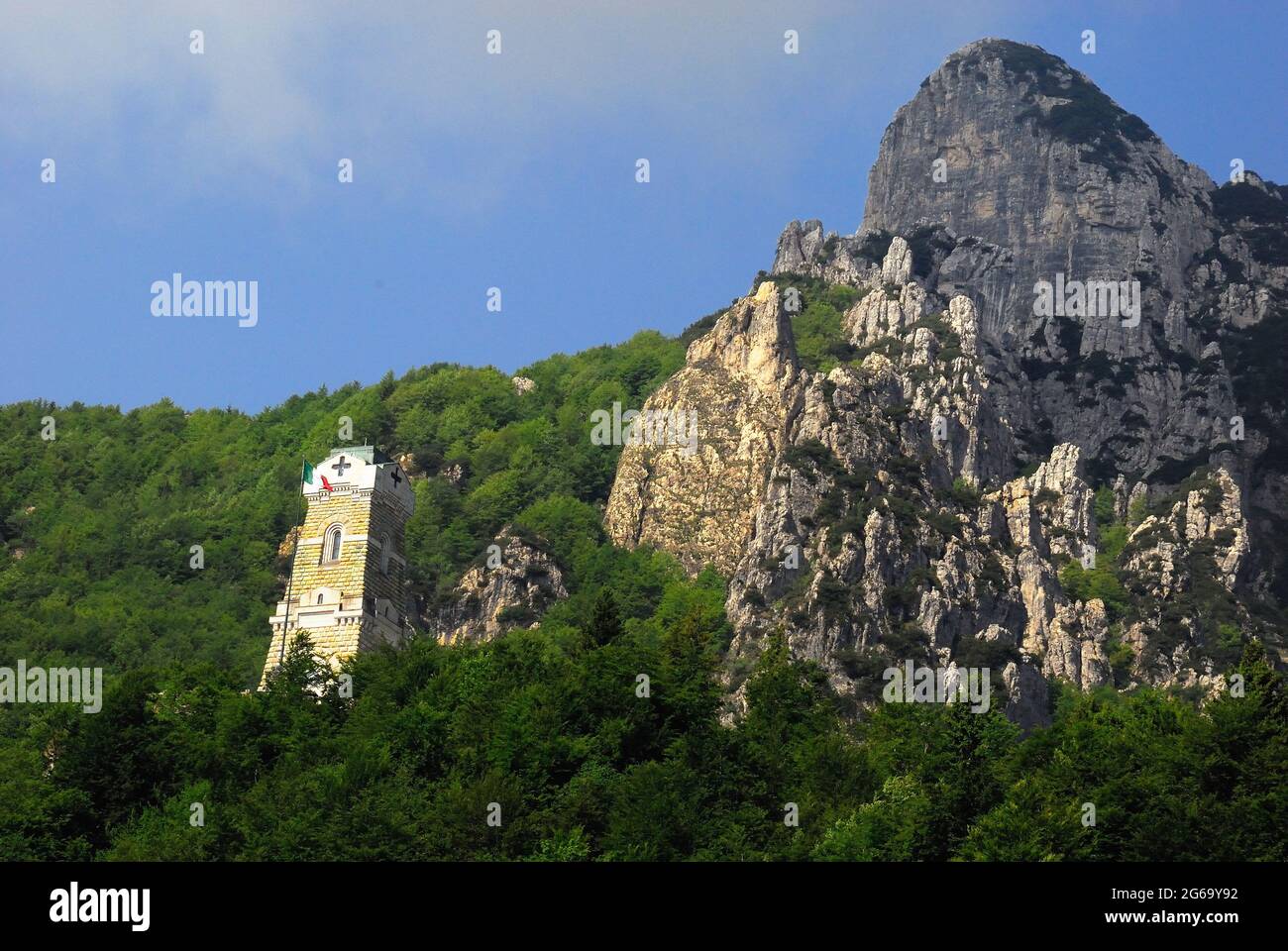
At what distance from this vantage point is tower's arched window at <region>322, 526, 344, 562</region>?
328 feet

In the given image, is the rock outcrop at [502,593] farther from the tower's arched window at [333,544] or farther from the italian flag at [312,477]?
the tower's arched window at [333,544]

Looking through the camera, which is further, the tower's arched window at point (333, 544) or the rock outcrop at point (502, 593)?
the rock outcrop at point (502, 593)

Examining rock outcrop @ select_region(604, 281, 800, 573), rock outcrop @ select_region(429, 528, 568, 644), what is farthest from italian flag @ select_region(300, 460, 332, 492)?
rock outcrop @ select_region(604, 281, 800, 573)

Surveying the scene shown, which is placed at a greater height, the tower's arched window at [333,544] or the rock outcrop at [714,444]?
the rock outcrop at [714,444]

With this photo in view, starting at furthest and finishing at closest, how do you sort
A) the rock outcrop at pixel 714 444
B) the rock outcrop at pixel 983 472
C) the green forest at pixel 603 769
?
the rock outcrop at pixel 714 444
the rock outcrop at pixel 983 472
the green forest at pixel 603 769

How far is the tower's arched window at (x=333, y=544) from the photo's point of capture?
99.9m

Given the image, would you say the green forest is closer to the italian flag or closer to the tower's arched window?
the tower's arched window

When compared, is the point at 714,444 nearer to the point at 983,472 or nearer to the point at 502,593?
the point at 502,593

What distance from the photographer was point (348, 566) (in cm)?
9919

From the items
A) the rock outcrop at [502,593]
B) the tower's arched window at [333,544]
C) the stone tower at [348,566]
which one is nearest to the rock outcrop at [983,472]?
the rock outcrop at [502,593]

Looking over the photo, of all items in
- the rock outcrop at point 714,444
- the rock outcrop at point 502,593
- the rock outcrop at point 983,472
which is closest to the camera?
the rock outcrop at point 983,472

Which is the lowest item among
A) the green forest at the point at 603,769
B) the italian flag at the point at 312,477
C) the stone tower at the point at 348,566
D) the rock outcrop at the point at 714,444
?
the green forest at the point at 603,769
